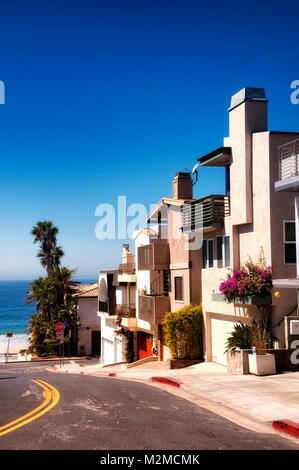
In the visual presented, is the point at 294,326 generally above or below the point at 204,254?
below

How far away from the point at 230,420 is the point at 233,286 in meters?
9.52

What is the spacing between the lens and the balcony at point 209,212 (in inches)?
926

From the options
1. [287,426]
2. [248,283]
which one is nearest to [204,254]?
[248,283]

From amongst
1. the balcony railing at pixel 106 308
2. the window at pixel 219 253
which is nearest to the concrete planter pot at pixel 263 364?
the window at pixel 219 253

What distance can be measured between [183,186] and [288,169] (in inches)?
466

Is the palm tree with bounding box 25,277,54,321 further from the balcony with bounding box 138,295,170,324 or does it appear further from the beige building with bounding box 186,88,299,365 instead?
the beige building with bounding box 186,88,299,365

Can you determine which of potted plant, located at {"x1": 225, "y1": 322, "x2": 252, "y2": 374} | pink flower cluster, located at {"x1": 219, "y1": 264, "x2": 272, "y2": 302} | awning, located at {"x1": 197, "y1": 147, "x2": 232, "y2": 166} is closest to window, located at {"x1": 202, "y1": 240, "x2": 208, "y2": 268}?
awning, located at {"x1": 197, "y1": 147, "x2": 232, "y2": 166}

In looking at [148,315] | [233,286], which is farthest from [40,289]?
[233,286]

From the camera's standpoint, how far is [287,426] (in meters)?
10.3

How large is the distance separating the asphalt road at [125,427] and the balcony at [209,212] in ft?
34.9

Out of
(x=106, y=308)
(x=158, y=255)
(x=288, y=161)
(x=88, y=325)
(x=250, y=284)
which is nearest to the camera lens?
(x=288, y=161)

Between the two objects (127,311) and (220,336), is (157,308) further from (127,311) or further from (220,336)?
(127,311)

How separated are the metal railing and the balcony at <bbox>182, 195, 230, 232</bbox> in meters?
3.99

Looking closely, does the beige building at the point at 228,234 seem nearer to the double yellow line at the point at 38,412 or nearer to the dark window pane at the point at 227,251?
the dark window pane at the point at 227,251
